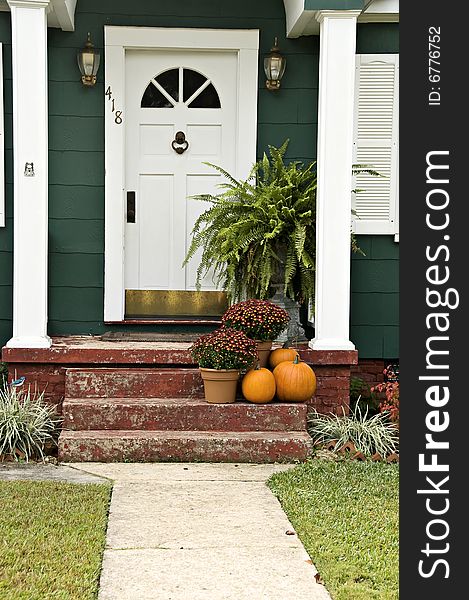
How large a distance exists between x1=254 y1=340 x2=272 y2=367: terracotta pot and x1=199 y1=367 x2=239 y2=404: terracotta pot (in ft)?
1.11

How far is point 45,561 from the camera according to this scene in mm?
3582

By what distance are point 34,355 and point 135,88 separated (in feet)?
7.16

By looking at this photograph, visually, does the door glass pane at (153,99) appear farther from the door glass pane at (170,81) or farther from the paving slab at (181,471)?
the paving slab at (181,471)

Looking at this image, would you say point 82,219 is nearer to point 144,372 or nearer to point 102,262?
point 102,262

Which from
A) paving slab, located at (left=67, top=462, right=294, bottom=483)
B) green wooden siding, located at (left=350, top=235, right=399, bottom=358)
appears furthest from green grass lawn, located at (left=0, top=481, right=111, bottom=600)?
green wooden siding, located at (left=350, top=235, right=399, bottom=358)

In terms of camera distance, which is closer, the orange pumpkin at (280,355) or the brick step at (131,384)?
the brick step at (131,384)

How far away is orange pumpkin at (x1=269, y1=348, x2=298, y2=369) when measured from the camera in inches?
238

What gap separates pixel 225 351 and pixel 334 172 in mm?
1396

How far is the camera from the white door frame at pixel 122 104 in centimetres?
686

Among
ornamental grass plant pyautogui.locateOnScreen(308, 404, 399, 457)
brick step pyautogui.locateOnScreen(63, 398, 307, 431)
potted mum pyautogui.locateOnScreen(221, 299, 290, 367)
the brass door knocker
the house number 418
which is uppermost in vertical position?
the house number 418

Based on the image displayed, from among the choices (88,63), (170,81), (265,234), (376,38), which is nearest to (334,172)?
(265,234)

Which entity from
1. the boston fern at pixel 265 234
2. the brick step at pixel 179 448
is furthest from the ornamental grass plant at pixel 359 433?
the boston fern at pixel 265 234

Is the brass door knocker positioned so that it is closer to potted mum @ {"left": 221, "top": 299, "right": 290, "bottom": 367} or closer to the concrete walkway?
potted mum @ {"left": 221, "top": 299, "right": 290, "bottom": 367}

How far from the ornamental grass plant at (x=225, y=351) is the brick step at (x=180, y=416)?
25cm
